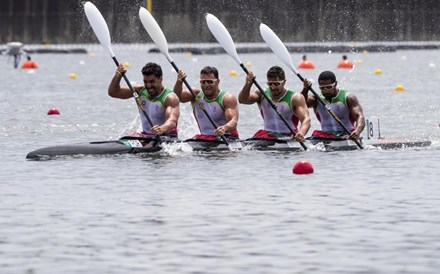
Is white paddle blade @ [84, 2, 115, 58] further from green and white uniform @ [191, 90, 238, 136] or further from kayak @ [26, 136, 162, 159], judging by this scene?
kayak @ [26, 136, 162, 159]

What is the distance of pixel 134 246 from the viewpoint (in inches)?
477

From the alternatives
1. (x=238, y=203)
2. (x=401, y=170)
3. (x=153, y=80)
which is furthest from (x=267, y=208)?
(x=153, y=80)

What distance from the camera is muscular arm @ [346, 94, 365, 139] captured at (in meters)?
20.9

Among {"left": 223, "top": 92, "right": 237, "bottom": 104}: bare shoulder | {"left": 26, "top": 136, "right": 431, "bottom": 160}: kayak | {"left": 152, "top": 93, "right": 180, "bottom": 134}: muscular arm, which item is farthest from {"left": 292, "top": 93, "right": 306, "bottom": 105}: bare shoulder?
{"left": 152, "top": 93, "right": 180, "bottom": 134}: muscular arm

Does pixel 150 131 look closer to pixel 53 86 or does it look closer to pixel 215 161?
pixel 215 161

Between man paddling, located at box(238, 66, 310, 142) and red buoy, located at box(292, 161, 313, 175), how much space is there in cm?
284

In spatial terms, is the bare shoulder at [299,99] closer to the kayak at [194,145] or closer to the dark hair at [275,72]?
the dark hair at [275,72]

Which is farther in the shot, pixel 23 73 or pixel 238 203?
pixel 23 73

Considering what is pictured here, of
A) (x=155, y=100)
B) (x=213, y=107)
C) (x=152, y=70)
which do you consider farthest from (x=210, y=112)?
(x=152, y=70)

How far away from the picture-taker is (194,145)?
813 inches

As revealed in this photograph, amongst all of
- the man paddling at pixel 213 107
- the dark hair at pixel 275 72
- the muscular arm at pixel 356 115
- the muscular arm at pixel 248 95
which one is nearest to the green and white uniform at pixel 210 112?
the man paddling at pixel 213 107

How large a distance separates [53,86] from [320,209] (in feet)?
108

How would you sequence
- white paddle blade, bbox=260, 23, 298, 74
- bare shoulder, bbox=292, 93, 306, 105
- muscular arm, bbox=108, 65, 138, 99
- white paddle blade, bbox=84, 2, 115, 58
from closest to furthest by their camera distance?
muscular arm, bbox=108, 65, 138, 99
bare shoulder, bbox=292, 93, 306, 105
white paddle blade, bbox=84, 2, 115, 58
white paddle blade, bbox=260, 23, 298, 74

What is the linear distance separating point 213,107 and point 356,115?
2.14 m
